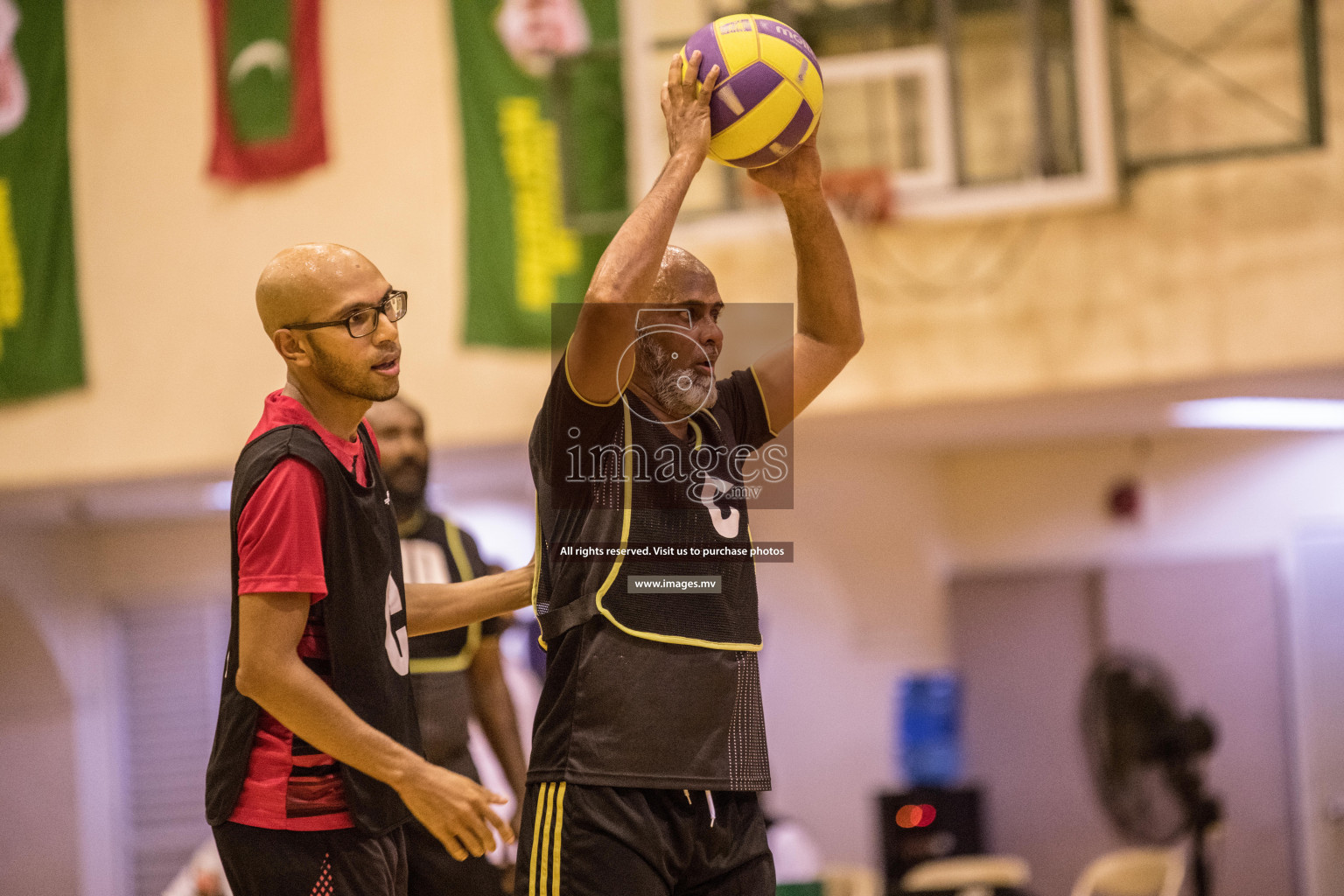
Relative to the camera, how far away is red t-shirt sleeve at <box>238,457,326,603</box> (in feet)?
7.86

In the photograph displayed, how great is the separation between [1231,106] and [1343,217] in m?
0.85

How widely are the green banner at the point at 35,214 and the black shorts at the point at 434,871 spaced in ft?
21.5

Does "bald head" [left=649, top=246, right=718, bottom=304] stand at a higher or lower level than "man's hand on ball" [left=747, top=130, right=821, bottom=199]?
lower

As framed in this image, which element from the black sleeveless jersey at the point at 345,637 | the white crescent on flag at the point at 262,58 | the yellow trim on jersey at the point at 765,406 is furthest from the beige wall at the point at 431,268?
the black sleeveless jersey at the point at 345,637

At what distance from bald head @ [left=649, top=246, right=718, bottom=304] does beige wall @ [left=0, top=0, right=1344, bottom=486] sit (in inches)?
190

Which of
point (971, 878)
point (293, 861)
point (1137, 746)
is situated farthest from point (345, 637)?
point (1137, 746)

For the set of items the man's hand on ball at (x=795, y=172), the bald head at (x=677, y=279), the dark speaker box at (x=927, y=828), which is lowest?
the dark speaker box at (x=927, y=828)

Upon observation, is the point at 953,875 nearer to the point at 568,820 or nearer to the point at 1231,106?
the point at 1231,106

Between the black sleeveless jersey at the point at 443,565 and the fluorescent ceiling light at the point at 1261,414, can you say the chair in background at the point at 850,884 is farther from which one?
the black sleeveless jersey at the point at 443,565

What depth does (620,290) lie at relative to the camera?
7.91 feet

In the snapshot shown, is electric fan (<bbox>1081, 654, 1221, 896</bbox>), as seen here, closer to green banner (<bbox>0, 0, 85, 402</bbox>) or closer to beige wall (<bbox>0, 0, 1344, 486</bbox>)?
beige wall (<bbox>0, 0, 1344, 486</bbox>)

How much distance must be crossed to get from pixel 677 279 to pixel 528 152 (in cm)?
594

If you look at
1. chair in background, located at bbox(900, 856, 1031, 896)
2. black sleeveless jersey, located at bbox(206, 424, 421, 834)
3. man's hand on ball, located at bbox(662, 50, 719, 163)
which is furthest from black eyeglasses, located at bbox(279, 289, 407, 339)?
chair in background, located at bbox(900, 856, 1031, 896)

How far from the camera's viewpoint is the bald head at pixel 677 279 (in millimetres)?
2730
